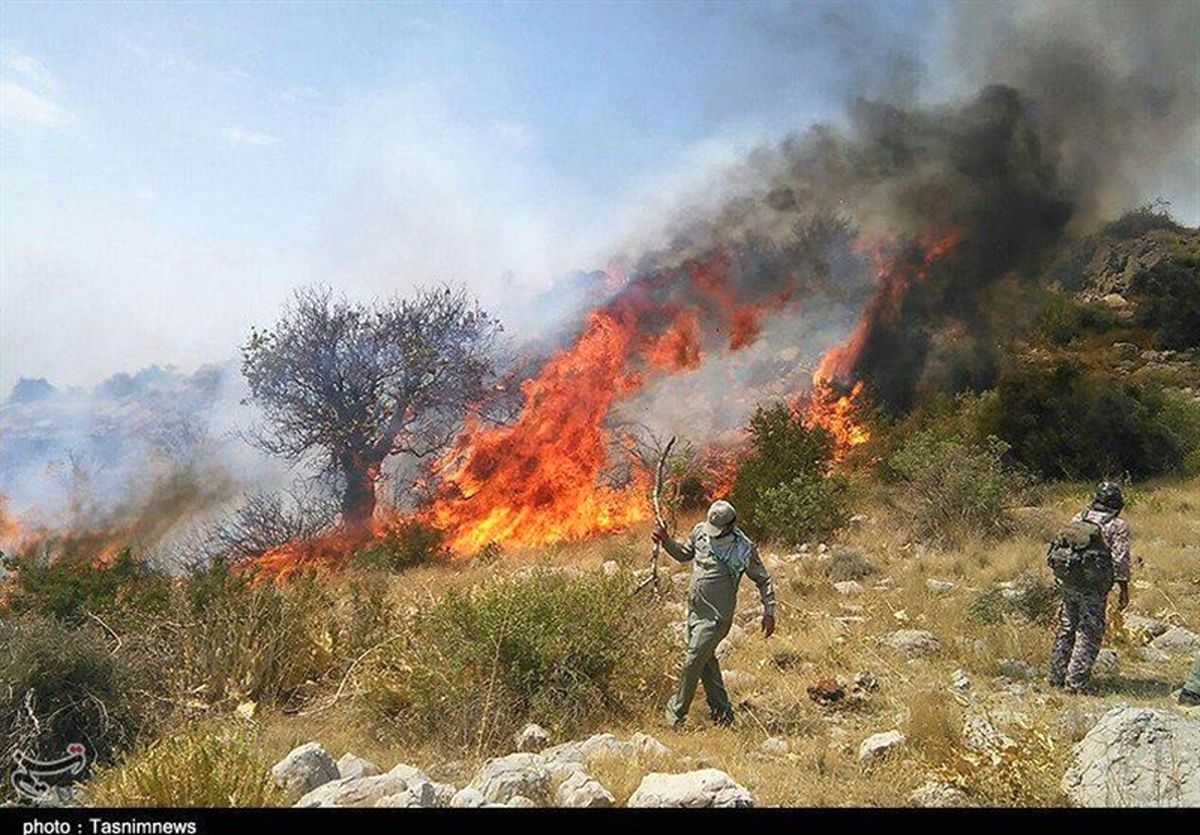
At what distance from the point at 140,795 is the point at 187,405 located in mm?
22018

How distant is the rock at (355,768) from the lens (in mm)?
6062

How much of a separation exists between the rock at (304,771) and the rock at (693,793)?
84.9 inches

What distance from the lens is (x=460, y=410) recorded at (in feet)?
74.8

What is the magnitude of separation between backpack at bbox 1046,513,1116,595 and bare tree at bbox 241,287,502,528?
1660cm

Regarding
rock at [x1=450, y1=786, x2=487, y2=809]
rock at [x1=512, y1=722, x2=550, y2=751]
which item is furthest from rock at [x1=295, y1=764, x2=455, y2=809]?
rock at [x1=512, y1=722, x2=550, y2=751]

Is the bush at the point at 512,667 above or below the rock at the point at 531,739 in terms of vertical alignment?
above

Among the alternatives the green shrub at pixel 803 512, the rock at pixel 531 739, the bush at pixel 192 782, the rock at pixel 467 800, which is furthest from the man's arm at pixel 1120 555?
the green shrub at pixel 803 512

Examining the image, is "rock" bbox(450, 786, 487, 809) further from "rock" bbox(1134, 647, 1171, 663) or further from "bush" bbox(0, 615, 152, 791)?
"rock" bbox(1134, 647, 1171, 663)

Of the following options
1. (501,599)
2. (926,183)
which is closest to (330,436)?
(501,599)

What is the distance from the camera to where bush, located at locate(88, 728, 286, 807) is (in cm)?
501

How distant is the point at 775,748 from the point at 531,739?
2.04 metres

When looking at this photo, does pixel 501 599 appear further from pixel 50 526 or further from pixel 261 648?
pixel 50 526

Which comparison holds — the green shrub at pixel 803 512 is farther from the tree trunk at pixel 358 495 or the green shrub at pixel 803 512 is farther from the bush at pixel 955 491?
the tree trunk at pixel 358 495

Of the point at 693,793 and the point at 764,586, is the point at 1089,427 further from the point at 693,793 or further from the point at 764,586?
the point at 693,793
